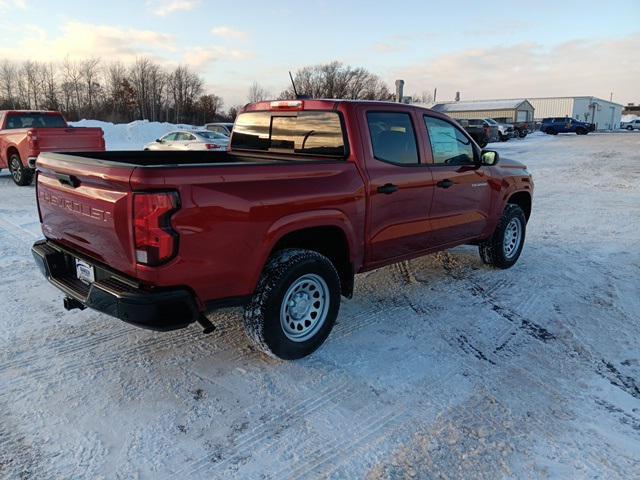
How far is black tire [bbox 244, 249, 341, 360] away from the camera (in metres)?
3.43

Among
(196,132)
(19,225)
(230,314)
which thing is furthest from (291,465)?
(196,132)

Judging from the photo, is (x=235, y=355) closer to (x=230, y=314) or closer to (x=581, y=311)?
(x=230, y=314)

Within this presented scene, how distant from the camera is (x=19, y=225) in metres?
7.59

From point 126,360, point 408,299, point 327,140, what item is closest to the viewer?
point 126,360

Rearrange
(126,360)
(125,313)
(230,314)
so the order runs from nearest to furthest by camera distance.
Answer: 1. (125,313)
2. (126,360)
3. (230,314)

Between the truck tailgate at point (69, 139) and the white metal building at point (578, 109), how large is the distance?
251 feet

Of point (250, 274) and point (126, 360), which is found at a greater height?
point (250, 274)

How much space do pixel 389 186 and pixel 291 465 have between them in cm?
239

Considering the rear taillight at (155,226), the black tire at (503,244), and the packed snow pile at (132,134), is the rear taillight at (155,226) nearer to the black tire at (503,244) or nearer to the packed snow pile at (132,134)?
the black tire at (503,244)

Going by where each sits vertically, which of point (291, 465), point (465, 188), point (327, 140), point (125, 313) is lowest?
point (291, 465)

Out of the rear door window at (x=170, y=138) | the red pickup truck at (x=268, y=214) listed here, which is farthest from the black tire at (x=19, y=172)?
the red pickup truck at (x=268, y=214)

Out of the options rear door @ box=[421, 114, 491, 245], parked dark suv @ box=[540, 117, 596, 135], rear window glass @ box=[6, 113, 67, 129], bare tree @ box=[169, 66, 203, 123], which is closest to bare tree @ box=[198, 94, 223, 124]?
bare tree @ box=[169, 66, 203, 123]

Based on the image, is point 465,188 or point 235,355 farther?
point 465,188

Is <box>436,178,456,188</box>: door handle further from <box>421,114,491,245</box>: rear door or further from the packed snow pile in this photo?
the packed snow pile
